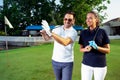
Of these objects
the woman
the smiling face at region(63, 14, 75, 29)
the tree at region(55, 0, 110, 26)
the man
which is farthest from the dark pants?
the tree at region(55, 0, 110, 26)

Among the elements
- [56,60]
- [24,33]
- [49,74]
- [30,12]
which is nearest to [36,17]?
[30,12]

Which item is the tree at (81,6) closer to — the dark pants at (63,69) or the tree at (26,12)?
the tree at (26,12)

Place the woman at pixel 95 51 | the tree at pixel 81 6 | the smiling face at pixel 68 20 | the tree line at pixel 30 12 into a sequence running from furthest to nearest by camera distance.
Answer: the tree line at pixel 30 12 < the tree at pixel 81 6 < the smiling face at pixel 68 20 < the woman at pixel 95 51

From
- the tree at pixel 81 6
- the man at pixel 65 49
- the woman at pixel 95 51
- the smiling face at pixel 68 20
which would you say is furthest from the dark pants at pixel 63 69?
the tree at pixel 81 6

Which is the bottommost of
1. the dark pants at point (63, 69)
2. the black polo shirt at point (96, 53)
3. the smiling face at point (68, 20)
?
the dark pants at point (63, 69)

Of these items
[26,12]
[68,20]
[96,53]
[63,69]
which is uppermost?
[26,12]

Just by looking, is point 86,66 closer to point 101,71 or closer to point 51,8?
point 101,71

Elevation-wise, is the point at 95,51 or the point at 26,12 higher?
the point at 26,12

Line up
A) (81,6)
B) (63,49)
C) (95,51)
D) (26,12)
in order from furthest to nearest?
1. (26,12)
2. (81,6)
3. (63,49)
4. (95,51)

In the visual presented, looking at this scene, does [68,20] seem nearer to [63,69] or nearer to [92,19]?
[92,19]

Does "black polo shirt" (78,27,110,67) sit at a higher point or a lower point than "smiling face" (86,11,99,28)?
lower

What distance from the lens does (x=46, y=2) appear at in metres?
57.2

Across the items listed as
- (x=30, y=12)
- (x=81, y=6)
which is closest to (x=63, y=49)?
(x=81, y=6)

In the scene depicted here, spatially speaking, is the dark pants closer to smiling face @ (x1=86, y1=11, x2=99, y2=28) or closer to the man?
the man
